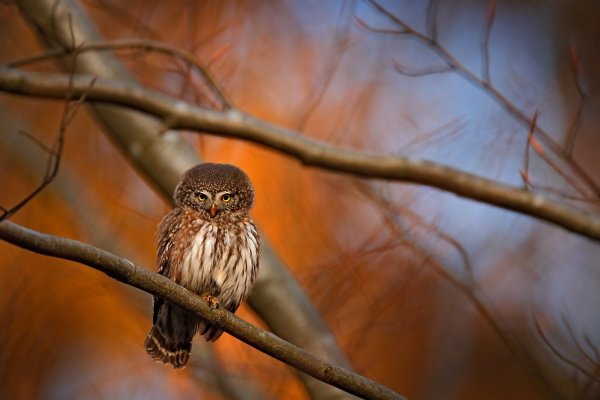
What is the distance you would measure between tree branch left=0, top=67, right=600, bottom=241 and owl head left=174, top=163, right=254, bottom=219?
0.27 metres

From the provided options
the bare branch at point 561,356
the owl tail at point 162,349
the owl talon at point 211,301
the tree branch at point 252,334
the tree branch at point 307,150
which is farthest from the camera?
the owl tail at point 162,349

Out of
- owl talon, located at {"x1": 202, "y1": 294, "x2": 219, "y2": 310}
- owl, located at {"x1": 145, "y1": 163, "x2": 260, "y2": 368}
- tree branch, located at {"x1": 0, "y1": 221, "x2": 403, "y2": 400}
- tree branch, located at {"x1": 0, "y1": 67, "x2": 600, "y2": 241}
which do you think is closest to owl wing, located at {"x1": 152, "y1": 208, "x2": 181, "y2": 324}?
owl, located at {"x1": 145, "y1": 163, "x2": 260, "y2": 368}

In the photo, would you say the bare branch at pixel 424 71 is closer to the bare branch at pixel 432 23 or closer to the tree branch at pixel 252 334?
the bare branch at pixel 432 23

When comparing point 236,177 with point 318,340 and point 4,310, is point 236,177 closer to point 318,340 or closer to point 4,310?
point 318,340

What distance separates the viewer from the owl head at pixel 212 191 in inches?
211

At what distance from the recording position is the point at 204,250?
5.14 metres

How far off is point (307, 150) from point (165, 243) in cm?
112

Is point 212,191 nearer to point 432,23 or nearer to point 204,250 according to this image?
point 204,250

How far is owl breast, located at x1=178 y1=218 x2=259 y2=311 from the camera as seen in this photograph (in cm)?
511

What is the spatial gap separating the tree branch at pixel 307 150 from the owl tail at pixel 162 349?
4.66 ft

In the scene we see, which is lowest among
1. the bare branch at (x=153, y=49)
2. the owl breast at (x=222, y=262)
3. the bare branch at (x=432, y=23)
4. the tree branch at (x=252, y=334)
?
the tree branch at (x=252, y=334)

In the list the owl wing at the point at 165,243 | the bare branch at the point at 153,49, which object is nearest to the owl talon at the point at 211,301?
the owl wing at the point at 165,243

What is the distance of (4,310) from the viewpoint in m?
6.54

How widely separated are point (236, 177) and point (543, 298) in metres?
2.58
